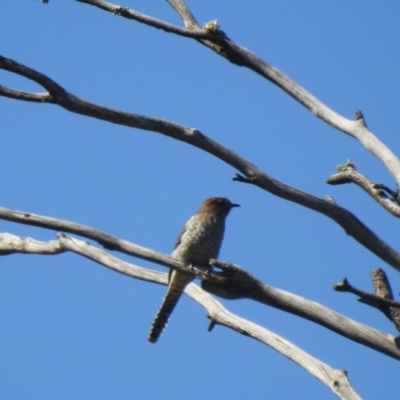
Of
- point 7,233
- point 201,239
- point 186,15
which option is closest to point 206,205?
point 201,239

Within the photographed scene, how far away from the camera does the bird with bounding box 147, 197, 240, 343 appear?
692 cm

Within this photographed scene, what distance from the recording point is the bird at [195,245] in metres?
6.92

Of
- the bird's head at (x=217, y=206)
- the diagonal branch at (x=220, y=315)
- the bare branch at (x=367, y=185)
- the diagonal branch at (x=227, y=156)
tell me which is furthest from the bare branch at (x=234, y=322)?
the bird's head at (x=217, y=206)

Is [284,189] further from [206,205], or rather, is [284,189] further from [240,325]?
[206,205]

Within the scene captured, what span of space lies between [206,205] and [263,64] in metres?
2.85

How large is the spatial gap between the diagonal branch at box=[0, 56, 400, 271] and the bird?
2.17 metres

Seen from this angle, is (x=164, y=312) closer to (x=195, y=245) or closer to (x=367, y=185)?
(x=195, y=245)

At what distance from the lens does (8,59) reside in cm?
446

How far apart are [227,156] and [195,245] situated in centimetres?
281

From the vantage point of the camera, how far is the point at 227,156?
15.3 ft

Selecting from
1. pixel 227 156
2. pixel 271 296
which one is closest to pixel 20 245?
pixel 227 156

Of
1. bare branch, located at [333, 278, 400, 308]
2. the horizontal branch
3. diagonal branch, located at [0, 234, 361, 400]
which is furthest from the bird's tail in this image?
bare branch, located at [333, 278, 400, 308]

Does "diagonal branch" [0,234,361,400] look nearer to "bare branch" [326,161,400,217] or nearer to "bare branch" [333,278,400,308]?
"bare branch" [333,278,400,308]

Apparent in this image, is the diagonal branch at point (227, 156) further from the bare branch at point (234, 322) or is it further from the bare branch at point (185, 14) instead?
the bare branch at point (185, 14)
